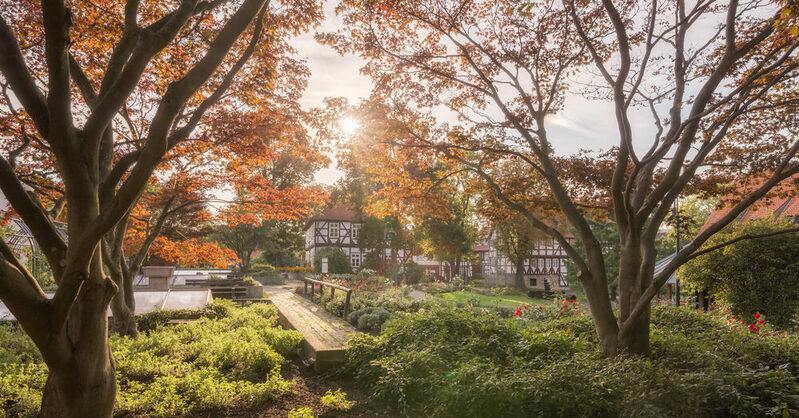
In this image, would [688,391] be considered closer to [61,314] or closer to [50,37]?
[61,314]

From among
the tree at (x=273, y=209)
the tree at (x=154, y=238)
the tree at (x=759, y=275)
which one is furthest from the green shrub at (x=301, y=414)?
the tree at (x=759, y=275)

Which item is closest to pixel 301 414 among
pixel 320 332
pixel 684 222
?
pixel 320 332

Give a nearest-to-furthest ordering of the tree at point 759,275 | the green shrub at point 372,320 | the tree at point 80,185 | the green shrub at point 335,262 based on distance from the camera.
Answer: the tree at point 80,185
the green shrub at point 372,320
the tree at point 759,275
the green shrub at point 335,262

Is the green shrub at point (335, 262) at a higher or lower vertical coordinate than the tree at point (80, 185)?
lower

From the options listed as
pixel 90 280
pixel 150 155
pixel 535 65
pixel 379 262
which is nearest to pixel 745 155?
pixel 535 65

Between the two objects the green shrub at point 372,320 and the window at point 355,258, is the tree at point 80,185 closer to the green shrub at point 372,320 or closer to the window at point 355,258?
the green shrub at point 372,320

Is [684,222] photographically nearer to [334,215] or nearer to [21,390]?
[21,390]

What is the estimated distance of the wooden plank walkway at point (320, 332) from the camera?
6.48 m

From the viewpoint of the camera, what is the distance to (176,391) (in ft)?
16.1

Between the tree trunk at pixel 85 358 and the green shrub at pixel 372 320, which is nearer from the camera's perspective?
the tree trunk at pixel 85 358

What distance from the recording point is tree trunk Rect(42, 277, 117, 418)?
3041 mm

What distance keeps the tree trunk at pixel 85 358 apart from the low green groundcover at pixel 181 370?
3.78 ft

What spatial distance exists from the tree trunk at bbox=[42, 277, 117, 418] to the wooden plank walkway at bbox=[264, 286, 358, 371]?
3417 mm

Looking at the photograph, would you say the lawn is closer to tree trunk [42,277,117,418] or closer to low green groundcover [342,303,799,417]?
low green groundcover [342,303,799,417]
